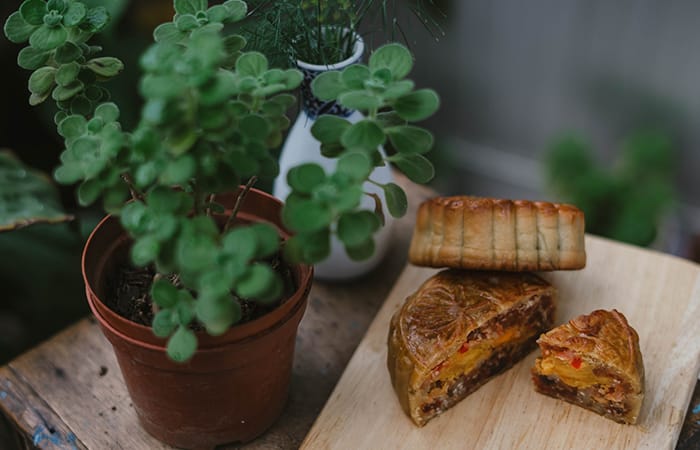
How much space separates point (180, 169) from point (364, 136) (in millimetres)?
220

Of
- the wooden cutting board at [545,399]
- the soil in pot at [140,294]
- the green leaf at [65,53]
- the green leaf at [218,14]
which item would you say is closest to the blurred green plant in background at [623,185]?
the wooden cutting board at [545,399]

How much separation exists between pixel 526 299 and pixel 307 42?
533mm

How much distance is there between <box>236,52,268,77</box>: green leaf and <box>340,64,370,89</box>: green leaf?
10cm

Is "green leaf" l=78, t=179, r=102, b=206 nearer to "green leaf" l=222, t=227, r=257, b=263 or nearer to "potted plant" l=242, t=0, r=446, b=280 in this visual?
"green leaf" l=222, t=227, r=257, b=263

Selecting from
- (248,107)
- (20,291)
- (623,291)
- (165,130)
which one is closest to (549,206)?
(623,291)

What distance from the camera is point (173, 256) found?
3.09ft

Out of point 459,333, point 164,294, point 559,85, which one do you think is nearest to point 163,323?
point 164,294

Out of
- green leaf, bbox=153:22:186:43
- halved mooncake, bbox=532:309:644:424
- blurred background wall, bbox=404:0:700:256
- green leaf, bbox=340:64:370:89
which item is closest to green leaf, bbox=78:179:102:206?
green leaf, bbox=153:22:186:43

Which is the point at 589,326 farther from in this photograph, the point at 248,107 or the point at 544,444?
the point at 248,107

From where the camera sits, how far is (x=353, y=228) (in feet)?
3.04

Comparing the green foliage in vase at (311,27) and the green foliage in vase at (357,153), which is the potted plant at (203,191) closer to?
the green foliage in vase at (357,153)

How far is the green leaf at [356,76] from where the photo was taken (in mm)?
1034

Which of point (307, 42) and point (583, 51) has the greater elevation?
point (307, 42)

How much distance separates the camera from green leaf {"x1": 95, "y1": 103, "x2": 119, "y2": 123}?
1.04 meters
